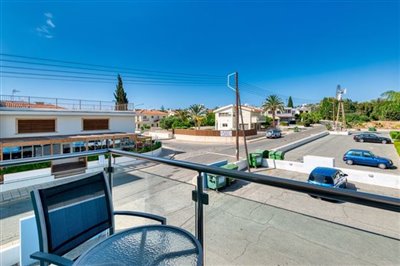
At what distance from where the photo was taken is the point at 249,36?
24.7 m

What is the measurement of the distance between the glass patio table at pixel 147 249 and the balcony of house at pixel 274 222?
0.02 meters

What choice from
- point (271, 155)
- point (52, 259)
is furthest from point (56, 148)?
point (52, 259)

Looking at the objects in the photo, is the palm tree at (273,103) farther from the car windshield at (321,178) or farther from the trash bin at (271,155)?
the car windshield at (321,178)

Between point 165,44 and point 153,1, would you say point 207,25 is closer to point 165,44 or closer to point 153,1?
point 165,44

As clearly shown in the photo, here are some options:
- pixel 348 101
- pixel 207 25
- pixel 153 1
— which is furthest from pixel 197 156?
pixel 348 101

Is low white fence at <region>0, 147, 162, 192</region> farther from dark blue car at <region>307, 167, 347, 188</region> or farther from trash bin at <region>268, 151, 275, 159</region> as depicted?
trash bin at <region>268, 151, 275, 159</region>

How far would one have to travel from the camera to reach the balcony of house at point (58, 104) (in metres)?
14.0

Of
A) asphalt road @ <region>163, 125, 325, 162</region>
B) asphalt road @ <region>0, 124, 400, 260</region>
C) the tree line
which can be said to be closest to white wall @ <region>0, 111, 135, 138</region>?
asphalt road @ <region>163, 125, 325, 162</region>

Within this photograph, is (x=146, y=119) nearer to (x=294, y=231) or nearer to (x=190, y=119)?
(x=190, y=119)

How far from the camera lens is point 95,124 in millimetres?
16875

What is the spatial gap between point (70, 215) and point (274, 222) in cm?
144

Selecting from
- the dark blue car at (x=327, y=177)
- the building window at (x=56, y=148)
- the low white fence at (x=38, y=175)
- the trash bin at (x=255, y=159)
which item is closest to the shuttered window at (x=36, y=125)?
the building window at (x=56, y=148)

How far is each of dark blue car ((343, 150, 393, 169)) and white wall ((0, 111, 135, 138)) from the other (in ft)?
60.3

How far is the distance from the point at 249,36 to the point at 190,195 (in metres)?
27.1
